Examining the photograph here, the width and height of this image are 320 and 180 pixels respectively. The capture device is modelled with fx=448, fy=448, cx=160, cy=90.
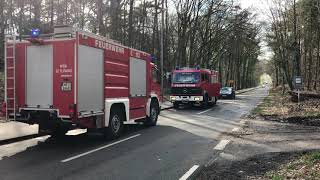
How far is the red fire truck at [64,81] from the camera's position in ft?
39.9

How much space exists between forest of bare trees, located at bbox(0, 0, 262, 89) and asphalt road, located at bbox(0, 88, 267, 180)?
1829 centimetres

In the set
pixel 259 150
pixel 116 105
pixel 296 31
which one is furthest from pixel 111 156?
pixel 296 31

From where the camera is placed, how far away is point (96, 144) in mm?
13102

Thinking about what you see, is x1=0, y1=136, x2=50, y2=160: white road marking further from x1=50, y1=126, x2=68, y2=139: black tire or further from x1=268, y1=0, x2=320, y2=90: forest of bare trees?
x1=268, y1=0, x2=320, y2=90: forest of bare trees

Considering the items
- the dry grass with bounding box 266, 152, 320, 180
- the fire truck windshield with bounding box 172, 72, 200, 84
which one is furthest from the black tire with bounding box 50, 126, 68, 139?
the fire truck windshield with bounding box 172, 72, 200, 84

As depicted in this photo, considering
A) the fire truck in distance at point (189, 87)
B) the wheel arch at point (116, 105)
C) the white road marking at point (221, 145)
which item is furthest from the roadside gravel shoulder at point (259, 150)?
the fire truck in distance at point (189, 87)

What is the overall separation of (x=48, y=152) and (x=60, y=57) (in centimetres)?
259

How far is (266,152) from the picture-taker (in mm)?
11484

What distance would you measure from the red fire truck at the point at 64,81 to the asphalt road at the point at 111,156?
0.70 meters

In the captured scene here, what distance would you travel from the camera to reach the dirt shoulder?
877 centimetres

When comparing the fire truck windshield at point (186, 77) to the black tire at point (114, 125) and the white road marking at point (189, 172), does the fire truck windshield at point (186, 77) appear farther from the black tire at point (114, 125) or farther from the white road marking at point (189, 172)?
the white road marking at point (189, 172)

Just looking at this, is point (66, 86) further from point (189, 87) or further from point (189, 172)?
point (189, 87)

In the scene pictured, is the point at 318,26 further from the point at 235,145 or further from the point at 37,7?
the point at 235,145

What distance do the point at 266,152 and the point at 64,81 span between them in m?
5.68
